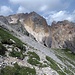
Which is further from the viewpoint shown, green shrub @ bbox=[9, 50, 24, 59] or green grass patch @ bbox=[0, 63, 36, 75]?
green shrub @ bbox=[9, 50, 24, 59]

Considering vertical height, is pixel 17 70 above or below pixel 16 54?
below

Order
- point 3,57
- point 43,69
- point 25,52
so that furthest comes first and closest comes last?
→ 1. point 25,52
2. point 43,69
3. point 3,57

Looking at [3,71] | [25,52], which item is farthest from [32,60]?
[3,71]

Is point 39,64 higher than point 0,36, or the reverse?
point 0,36

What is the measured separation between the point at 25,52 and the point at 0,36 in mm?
5754

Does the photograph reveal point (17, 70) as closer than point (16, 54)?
Yes

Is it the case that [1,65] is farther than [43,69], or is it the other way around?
[43,69]

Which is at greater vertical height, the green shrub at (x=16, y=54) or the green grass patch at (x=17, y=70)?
the green shrub at (x=16, y=54)

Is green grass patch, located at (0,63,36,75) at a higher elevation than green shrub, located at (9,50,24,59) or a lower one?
lower

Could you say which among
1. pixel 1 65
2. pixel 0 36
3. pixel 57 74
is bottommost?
pixel 57 74

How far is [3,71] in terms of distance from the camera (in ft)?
96.1

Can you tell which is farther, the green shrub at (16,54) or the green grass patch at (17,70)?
the green shrub at (16,54)

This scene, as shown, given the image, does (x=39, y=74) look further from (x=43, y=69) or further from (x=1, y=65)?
(x=1, y=65)

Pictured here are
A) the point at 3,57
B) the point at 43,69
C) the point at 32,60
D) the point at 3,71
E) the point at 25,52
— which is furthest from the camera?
the point at 25,52
